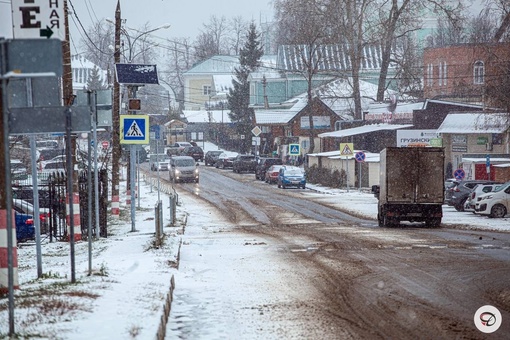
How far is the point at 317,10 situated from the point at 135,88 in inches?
1685

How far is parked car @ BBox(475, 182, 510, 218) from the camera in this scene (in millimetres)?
32812

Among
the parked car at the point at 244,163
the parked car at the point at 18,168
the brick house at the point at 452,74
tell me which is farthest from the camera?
the parked car at the point at 244,163

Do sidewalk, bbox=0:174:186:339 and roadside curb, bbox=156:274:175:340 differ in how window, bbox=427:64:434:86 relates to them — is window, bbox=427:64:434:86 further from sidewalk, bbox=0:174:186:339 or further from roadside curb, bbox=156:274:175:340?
roadside curb, bbox=156:274:175:340

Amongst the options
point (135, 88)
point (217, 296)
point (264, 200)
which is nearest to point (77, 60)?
point (264, 200)

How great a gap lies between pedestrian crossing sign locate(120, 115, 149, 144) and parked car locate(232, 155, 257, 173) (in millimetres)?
51469

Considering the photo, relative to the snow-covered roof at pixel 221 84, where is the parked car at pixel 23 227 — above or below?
below

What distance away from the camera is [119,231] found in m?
24.5

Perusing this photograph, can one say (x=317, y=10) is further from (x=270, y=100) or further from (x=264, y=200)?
(x=270, y=100)

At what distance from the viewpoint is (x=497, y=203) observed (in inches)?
1294

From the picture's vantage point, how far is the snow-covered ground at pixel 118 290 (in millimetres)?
8477

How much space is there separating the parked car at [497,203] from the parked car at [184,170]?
103ft

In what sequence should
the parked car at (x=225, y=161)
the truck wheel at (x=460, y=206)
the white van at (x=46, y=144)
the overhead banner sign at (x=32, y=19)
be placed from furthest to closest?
the white van at (x=46, y=144) < the parked car at (x=225, y=161) < the truck wheel at (x=460, y=206) < the overhead banner sign at (x=32, y=19)

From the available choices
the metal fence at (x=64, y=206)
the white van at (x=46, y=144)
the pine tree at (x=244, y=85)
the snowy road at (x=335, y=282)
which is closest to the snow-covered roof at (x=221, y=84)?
the pine tree at (x=244, y=85)

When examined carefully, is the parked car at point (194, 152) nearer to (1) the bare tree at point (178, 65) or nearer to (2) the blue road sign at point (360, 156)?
(2) the blue road sign at point (360, 156)
